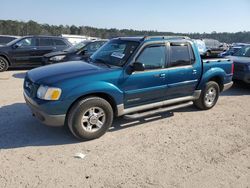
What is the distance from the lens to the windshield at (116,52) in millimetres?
5379

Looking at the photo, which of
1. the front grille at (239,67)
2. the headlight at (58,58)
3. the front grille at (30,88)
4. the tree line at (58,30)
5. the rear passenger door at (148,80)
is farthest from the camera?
the tree line at (58,30)

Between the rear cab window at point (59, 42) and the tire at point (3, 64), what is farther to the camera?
the rear cab window at point (59, 42)

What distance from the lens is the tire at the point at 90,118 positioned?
4.65 meters

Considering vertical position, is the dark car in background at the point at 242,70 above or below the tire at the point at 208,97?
above

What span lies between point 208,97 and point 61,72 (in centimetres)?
387

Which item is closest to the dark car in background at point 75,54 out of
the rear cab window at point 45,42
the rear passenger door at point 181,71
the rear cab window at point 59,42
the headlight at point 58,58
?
the headlight at point 58,58

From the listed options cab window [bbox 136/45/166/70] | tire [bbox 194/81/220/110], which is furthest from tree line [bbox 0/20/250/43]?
cab window [bbox 136/45/166/70]

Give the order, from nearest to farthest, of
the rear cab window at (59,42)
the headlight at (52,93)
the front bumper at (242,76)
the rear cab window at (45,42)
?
1. the headlight at (52,93)
2. the front bumper at (242,76)
3. the rear cab window at (45,42)
4. the rear cab window at (59,42)

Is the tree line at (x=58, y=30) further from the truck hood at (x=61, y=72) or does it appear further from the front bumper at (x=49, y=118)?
the front bumper at (x=49, y=118)

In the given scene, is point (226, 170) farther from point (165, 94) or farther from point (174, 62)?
point (174, 62)

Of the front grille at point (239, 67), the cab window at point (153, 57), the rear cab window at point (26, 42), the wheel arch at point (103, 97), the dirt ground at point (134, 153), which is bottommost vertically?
the dirt ground at point (134, 153)

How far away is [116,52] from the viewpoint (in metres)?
5.66

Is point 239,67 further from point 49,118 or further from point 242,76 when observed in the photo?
point 49,118

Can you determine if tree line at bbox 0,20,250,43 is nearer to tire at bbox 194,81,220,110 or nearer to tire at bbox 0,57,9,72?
tire at bbox 0,57,9,72
